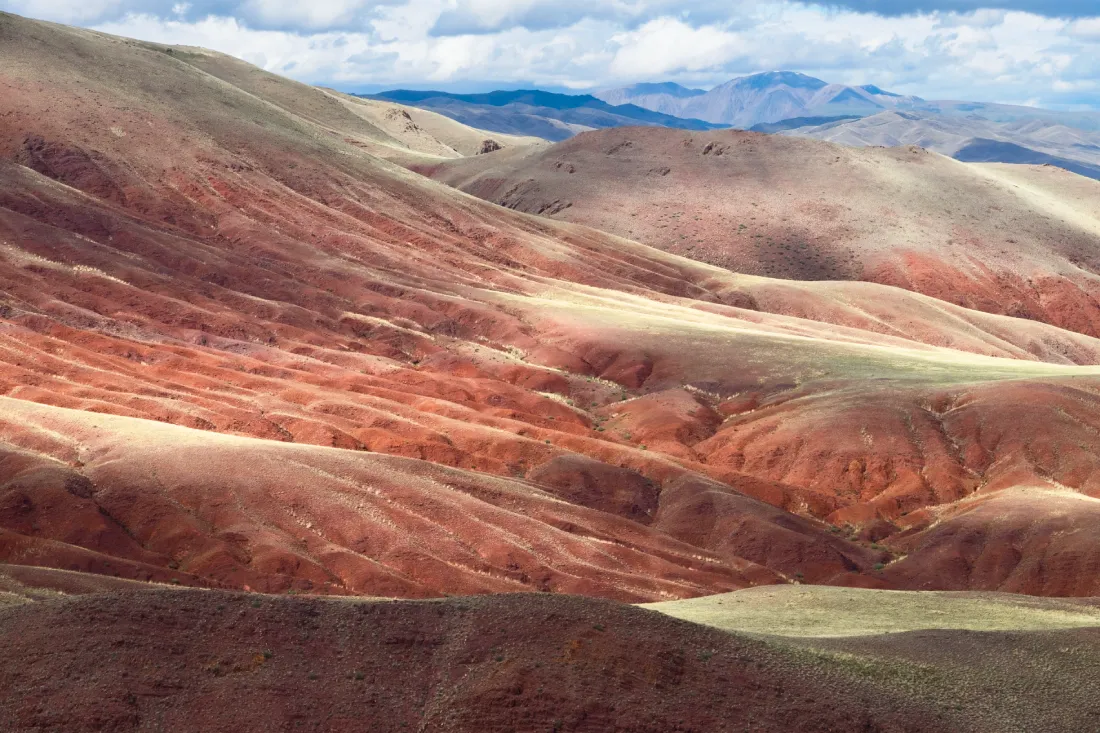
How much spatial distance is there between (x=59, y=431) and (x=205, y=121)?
2759 inches

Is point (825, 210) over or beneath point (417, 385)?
over

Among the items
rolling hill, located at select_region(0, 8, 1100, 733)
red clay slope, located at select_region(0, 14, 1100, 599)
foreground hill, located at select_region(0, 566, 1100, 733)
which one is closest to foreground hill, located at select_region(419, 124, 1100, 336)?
rolling hill, located at select_region(0, 8, 1100, 733)

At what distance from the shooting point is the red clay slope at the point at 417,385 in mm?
51000

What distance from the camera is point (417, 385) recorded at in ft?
259

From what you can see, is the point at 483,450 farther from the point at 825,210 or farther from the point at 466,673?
the point at 825,210

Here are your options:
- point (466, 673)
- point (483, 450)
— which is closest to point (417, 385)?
point (483, 450)

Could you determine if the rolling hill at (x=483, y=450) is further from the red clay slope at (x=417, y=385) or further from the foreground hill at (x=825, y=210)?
the foreground hill at (x=825, y=210)

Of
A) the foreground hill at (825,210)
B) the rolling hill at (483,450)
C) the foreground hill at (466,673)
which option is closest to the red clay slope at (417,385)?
the rolling hill at (483,450)

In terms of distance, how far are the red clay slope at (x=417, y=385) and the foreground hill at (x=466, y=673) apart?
1912 centimetres

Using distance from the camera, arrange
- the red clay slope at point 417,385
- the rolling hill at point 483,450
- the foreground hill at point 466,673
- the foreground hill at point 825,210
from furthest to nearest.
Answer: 1. the foreground hill at point 825,210
2. the red clay slope at point 417,385
3. the rolling hill at point 483,450
4. the foreground hill at point 466,673

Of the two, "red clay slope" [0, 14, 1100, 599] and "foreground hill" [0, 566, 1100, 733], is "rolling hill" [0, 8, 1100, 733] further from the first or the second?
"red clay slope" [0, 14, 1100, 599]

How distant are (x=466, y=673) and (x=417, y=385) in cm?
5433

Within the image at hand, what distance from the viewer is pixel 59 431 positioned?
54.5m

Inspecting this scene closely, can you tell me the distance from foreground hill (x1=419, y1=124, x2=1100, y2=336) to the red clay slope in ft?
63.6
